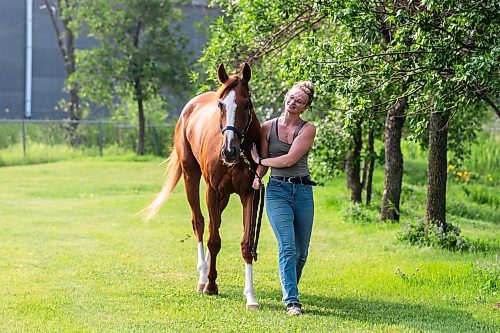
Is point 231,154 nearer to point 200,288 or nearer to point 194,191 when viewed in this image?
point 200,288

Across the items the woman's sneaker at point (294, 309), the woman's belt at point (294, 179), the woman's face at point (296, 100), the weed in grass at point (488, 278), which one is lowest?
the woman's sneaker at point (294, 309)

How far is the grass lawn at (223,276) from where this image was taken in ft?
26.0

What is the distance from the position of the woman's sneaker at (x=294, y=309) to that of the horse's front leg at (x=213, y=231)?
126cm

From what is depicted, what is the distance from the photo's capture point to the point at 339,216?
51.4 feet

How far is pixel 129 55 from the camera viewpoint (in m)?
30.3

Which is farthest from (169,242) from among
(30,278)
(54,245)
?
(30,278)

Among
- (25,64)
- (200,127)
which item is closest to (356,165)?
(200,127)

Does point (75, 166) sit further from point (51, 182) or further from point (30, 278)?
point (30, 278)

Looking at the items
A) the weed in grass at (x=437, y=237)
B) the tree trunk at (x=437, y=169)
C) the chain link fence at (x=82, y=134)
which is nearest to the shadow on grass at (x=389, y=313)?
the weed in grass at (x=437, y=237)

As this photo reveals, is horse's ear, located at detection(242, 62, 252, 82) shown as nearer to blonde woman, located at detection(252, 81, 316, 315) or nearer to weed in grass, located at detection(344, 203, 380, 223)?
blonde woman, located at detection(252, 81, 316, 315)

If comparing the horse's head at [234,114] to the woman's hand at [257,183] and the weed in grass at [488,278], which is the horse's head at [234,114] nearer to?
the woman's hand at [257,183]

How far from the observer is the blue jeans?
810cm

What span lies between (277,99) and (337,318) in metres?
11.2

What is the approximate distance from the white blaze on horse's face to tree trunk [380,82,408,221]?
5424mm
